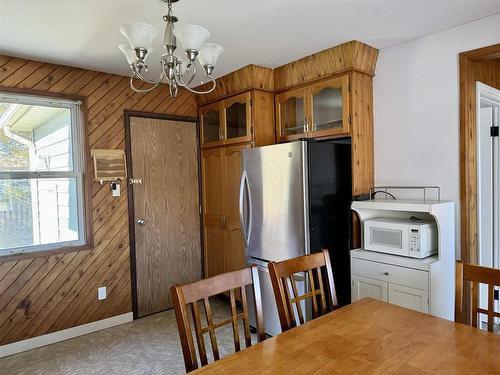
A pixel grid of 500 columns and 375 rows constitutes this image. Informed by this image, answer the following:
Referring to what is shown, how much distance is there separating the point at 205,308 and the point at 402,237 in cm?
158

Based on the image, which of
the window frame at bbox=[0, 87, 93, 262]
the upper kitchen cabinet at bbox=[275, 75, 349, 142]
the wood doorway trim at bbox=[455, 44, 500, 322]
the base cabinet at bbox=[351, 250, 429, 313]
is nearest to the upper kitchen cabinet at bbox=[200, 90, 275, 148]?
the upper kitchen cabinet at bbox=[275, 75, 349, 142]

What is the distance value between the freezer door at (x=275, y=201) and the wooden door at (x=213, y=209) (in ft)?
2.22

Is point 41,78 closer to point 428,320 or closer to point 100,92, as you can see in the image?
point 100,92

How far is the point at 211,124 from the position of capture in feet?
12.4

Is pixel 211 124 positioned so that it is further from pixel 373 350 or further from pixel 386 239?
pixel 373 350

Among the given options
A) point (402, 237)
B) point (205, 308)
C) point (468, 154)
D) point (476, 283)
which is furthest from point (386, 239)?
point (205, 308)

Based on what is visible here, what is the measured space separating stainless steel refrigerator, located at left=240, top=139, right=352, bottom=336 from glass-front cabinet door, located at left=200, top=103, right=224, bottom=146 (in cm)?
76

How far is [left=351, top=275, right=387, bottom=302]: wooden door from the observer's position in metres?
2.42

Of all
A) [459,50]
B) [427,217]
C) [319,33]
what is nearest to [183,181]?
[319,33]

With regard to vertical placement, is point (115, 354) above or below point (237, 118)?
below

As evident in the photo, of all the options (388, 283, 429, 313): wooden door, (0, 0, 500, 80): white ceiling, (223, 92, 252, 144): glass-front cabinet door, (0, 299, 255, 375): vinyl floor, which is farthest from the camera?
(223, 92, 252, 144): glass-front cabinet door

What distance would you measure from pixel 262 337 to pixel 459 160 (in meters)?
1.90

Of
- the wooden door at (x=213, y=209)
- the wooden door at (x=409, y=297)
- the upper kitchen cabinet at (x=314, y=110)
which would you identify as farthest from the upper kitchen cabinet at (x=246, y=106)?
the wooden door at (x=409, y=297)

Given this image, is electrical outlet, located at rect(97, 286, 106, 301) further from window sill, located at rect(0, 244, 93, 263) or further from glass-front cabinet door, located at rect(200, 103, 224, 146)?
glass-front cabinet door, located at rect(200, 103, 224, 146)
